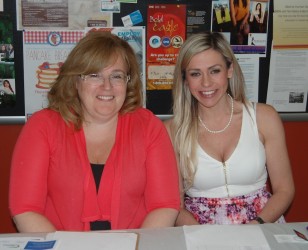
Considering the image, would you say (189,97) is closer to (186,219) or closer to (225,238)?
(186,219)

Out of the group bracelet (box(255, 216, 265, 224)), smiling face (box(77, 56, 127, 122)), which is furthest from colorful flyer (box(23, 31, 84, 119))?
bracelet (box(255, 216, 265, 224))

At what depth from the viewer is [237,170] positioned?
6.01 ft

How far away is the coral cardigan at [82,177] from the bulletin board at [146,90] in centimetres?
57

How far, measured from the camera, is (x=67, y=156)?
158 cm

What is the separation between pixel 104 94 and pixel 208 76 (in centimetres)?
48

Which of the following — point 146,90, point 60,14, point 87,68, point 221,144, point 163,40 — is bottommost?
point 221,144

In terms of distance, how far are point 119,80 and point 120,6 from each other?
0.65 meters

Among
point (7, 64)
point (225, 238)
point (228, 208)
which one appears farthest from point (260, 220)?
point (7, 64)

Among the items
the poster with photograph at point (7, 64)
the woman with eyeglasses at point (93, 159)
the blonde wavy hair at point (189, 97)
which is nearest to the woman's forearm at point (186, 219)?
the blonde wavy hair at point (189, 97)

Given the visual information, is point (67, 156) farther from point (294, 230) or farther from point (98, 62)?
point (294, 230)

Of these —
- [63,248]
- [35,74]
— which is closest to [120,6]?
[35,74]

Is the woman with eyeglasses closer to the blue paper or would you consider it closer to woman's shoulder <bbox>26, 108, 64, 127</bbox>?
woman's shoulder <bbox>26, 108, 64, 127</bbox>

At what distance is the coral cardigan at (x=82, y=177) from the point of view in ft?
5.00

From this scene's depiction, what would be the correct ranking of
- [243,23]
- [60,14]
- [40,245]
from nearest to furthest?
1. [40,245]
2. [60,14]
3. [243,23]
